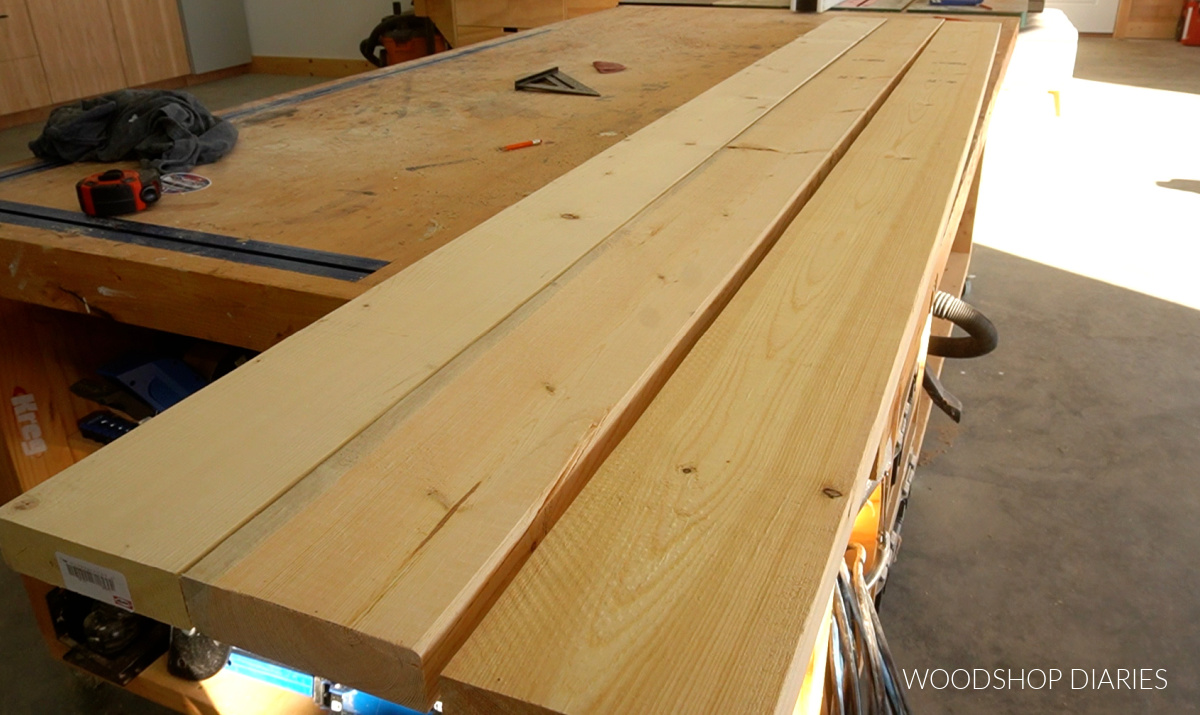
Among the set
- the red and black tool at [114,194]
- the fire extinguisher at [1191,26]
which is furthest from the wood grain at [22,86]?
the fire extinguisher at [1191,26]

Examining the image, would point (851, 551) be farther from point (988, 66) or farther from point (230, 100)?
point (230, 100)

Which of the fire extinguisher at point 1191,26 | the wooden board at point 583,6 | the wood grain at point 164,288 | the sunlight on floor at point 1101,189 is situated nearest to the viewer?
the wood grain at point 164,288

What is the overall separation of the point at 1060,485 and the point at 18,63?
567 centimetres

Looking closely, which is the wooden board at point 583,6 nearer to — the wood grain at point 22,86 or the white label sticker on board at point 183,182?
the white label sticker on board at point 183,182

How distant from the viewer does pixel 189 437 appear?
1.94ft

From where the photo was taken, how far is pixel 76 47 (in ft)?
17.2

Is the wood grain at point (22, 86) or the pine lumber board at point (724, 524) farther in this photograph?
the wood grain at point (22, 86)

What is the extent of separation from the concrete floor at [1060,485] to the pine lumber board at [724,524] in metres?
1.13

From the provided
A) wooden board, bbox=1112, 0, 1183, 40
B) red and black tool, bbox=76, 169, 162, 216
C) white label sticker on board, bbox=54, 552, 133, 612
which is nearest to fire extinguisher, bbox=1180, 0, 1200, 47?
wooden board, bbox=1112, 0, 1183, 40

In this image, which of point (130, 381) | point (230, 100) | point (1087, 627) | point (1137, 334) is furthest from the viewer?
point (230, 100)

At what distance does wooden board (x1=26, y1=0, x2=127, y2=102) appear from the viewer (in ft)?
16.5

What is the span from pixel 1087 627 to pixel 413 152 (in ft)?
5.21

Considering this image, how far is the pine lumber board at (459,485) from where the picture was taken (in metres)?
0.46

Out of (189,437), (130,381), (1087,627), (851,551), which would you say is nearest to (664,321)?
(189,437)
